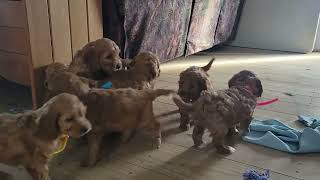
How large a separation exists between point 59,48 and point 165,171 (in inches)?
42.9

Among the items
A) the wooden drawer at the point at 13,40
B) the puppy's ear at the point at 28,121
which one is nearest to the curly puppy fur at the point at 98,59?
the wooden drawer at the point at 13,40

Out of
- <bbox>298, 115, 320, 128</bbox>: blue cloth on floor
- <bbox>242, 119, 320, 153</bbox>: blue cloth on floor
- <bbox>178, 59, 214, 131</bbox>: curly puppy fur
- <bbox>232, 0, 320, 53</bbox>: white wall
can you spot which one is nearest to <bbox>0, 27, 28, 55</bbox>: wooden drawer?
<bbox>178, 59, 214, 131</bbox>: curly puppy fur

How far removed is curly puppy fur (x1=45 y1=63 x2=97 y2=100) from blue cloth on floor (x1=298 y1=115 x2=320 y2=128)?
1.30m

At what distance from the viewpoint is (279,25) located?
14.5ft

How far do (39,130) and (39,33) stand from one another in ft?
2.84

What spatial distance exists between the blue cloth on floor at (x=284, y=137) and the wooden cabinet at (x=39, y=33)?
1.25m

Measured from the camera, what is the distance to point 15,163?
1300 millimetres

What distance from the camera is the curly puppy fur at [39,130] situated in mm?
1217

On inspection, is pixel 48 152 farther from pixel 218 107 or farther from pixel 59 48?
pixel 59 48

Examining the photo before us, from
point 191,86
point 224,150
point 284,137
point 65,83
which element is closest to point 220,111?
point 224,150

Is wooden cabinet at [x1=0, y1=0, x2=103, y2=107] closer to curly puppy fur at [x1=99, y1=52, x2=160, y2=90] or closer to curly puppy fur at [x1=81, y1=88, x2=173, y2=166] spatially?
curly puppy fur at [x1=99, y1=52, x2=160, y2=90]

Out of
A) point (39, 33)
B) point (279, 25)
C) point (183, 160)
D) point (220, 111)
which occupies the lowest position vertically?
point (183, 160)

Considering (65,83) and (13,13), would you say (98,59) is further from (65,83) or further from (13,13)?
(13,13)

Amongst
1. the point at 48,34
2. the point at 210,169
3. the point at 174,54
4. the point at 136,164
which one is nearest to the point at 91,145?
the point at 136,164
